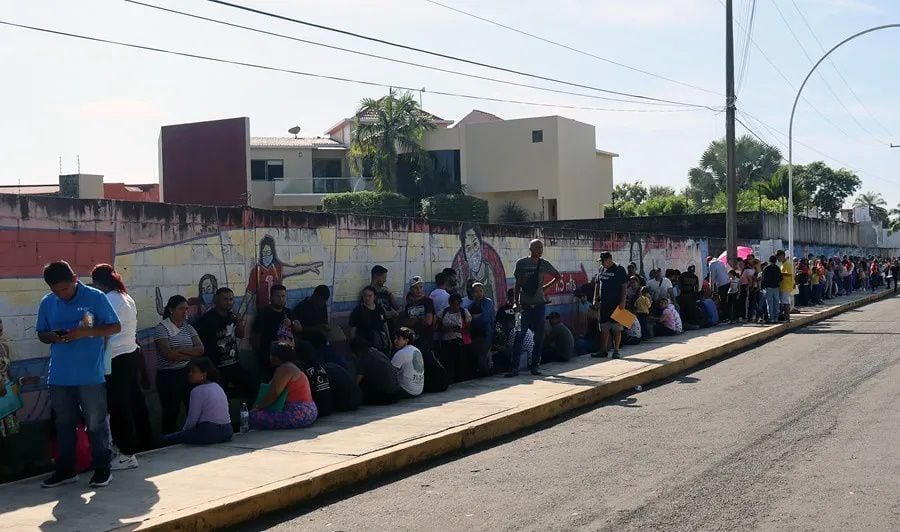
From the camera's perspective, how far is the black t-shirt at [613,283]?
1521 centimetres

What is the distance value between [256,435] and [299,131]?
51.7m

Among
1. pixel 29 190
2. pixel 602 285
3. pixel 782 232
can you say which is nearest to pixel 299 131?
pixel 29 190

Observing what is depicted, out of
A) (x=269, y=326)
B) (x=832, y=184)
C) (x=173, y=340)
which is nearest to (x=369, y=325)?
(x=269, y=326)

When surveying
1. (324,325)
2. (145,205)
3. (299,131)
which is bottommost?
(324,325)

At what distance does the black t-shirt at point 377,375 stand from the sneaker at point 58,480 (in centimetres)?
424

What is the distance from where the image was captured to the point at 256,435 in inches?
369

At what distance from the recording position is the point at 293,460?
8.10m

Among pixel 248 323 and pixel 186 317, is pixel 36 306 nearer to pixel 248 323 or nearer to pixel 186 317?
pixel 186 317

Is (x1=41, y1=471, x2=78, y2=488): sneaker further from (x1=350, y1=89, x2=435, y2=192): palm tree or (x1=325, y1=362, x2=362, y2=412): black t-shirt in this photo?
(x1=350, y1=89, x2=435, y2=192): palm tree

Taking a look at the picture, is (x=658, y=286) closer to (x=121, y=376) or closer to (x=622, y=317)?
(x=622, y=317)

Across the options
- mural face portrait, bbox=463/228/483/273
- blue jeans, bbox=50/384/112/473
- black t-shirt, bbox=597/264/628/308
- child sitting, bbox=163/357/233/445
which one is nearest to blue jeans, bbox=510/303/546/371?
black t-shirt, bbox=597/264/628/308

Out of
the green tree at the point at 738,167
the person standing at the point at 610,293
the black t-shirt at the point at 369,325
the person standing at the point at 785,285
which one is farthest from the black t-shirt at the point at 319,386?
the green tree at the point at 738,167

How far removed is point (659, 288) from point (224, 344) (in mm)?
12302

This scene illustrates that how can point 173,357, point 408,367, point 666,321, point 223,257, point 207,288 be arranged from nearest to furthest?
point 173,357, point 207,288, point 223,257, point 408,367, point 666,321
